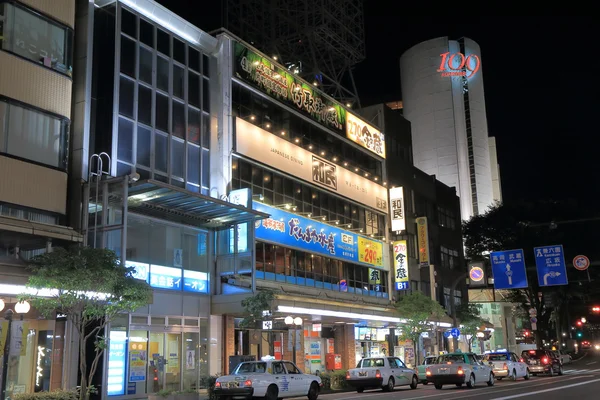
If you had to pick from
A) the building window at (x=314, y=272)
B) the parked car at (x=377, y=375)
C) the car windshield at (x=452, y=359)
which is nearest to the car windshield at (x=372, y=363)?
the parked car at (x=377, y=375)

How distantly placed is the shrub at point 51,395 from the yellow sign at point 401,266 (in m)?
28.8

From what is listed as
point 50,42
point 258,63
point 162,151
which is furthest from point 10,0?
point 258,63

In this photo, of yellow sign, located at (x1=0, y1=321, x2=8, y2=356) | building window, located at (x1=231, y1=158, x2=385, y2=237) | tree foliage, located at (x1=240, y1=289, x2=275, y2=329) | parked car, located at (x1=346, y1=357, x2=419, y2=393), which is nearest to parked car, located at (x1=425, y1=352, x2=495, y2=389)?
parked car, located at (x1=346, y1=357, x2=419, y2=393)

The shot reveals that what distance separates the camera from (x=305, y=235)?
36344mm

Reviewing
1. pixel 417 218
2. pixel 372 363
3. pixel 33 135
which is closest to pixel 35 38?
pixel 33 135

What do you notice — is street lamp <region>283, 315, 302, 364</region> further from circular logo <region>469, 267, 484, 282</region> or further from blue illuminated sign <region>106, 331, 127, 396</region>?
circular logo <region>469, 267, 484, 282</region>

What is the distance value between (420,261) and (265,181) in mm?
18990

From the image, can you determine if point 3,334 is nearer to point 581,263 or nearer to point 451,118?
point 581,263

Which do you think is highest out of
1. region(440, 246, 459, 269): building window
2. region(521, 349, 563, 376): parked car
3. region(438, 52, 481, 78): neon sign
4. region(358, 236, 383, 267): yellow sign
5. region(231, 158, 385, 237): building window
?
region(438, 52, 481, 78): neon sign

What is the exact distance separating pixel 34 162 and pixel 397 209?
2930 cm

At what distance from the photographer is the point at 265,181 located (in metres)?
34.2

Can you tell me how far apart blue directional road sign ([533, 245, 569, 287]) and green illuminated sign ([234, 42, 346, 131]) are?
14.9m

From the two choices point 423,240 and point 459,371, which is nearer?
point 459,371

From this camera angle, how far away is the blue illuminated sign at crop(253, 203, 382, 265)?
109 ft
